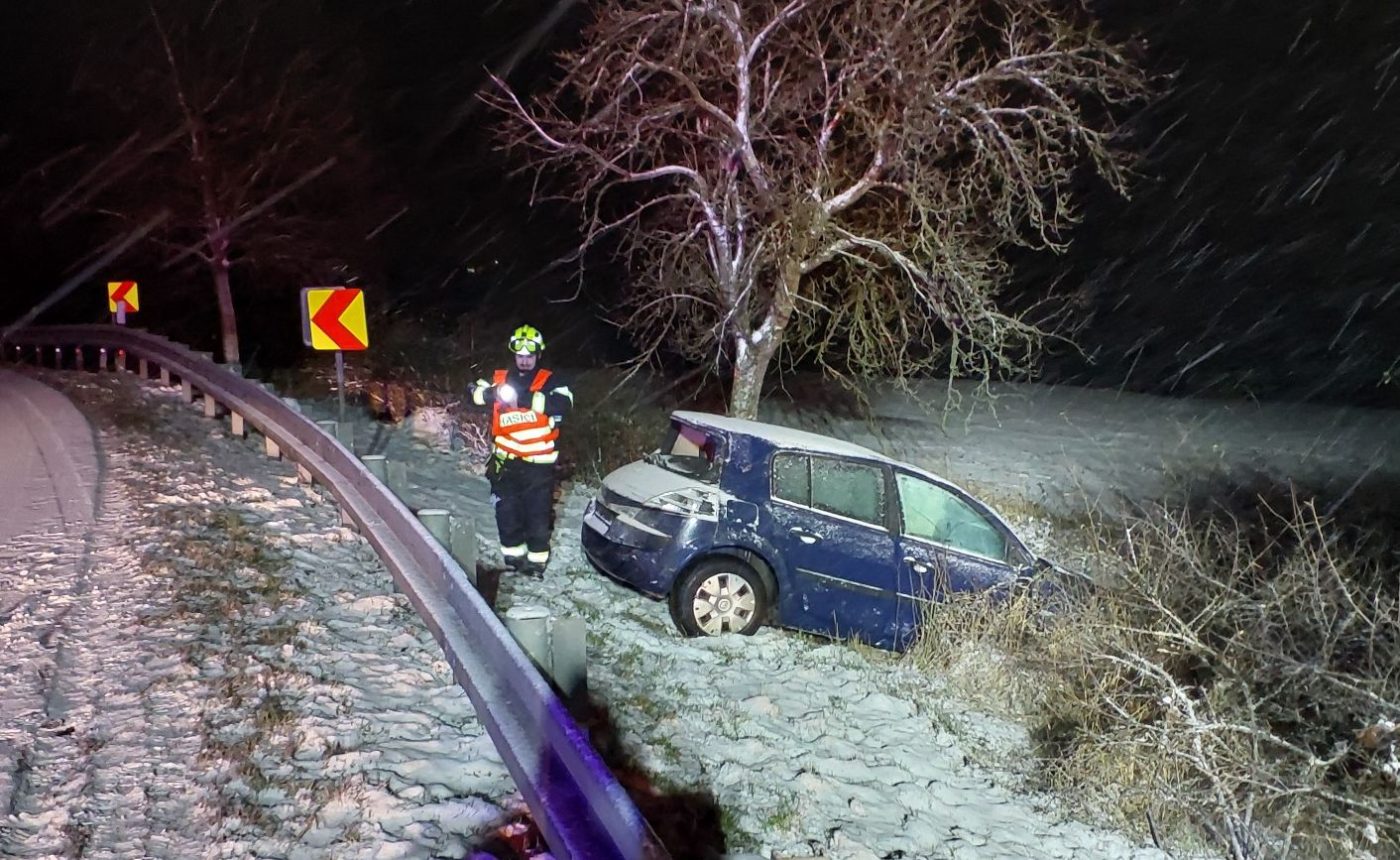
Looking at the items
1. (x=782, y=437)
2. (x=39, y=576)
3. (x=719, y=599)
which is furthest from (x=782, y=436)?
(x=39, y=576)

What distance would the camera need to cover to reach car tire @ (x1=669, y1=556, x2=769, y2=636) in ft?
22.6

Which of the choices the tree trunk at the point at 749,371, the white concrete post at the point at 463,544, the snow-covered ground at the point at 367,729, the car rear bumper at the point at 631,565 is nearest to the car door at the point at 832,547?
the snow-covered ground at the point at 367,729

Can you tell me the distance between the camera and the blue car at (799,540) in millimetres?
6906

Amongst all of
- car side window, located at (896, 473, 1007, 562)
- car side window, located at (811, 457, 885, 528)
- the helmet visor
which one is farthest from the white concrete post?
car side window, located at (896, 473, 1007, 562)

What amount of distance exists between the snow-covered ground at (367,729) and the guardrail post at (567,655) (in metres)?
0.39

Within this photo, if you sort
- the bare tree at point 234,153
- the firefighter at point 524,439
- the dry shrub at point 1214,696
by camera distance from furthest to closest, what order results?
1. the bare tree at point 234,153
2. the firefighter at point 524,439
3. the dry shrub at point 1214,696

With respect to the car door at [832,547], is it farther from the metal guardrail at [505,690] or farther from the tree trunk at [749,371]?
the tree trunk at [749,371]

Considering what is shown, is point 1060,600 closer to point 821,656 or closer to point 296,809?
point 821,656

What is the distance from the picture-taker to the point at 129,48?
20828 millimetres

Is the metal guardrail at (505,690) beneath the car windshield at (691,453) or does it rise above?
beneath

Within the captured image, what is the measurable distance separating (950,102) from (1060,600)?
236 inches

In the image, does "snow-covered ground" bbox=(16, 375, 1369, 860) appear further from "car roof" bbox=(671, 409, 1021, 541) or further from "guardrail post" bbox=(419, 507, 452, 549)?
"car roof" bbox=(671, 409, 1021, 541)

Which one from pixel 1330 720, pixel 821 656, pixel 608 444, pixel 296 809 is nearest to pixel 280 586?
pixel 296 809

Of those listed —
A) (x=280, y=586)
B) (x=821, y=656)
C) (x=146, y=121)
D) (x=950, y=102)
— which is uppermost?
(x=146, y=121)
